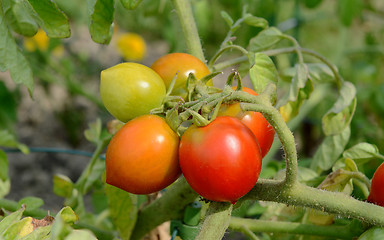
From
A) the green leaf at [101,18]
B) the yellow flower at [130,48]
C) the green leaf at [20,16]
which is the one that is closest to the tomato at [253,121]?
the green leaf at [101,18]

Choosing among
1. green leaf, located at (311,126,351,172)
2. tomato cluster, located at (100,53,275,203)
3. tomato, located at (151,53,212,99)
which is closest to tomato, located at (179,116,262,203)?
tomato cluster, located at (100,53,275,203)

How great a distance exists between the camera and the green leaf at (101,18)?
70cm

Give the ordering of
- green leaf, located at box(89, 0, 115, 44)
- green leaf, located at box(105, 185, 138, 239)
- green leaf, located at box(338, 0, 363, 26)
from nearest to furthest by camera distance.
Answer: green leaf, located at box(89, 0, 115, 44) → green leaf, located at box(105, 185, 138, 239) → green leaf, located at box(338, 0, 363, 26)

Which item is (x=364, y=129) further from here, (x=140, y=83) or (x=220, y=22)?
(x=220, y=22)

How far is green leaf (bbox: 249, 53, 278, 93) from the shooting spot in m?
0.77

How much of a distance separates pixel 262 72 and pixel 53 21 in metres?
0.35

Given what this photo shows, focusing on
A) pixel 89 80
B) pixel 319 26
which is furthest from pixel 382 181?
pixel 319 26

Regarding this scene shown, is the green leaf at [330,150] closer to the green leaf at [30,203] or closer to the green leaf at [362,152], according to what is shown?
the green leaf at [362,152]

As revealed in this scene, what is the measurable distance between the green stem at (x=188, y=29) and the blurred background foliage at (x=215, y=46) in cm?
11

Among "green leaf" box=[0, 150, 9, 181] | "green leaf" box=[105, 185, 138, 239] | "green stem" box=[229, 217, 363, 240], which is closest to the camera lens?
"green stem" box=[229, 217, 363, 240]

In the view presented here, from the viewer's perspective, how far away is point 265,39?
91cm

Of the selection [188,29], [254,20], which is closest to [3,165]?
[188,29]

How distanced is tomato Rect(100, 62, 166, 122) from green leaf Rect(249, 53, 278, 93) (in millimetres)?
176

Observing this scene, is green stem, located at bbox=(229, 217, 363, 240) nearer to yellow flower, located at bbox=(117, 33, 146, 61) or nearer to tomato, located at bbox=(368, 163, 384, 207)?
tomato, located at bbox=(368, 163, 384, 207)
